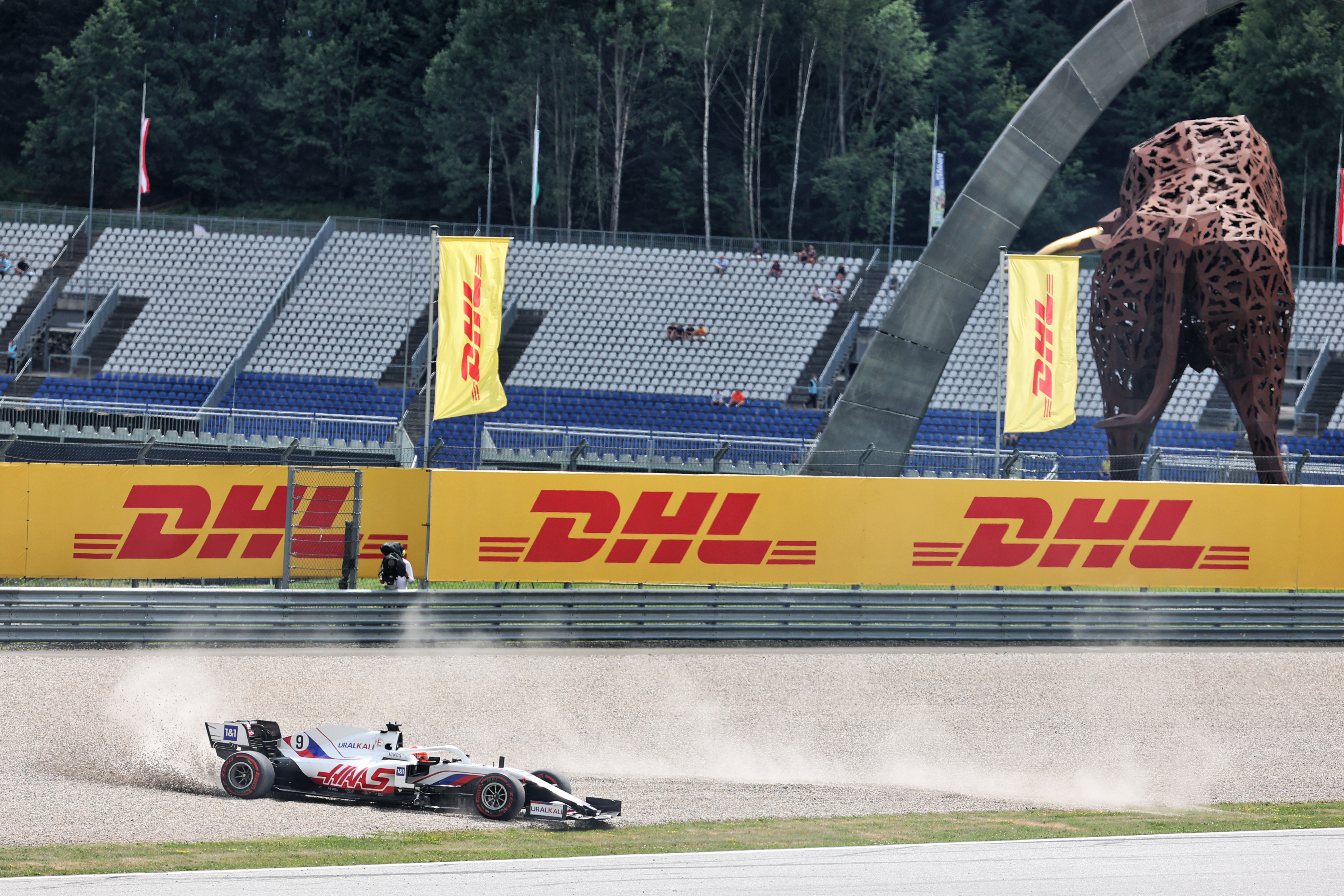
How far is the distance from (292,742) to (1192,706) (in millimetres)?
9257

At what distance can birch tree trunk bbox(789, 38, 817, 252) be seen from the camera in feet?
194

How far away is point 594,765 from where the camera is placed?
38.3ft

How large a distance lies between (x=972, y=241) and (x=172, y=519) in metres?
13.3

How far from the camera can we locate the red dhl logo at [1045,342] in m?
20.0

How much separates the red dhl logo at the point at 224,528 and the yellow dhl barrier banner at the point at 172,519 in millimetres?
12

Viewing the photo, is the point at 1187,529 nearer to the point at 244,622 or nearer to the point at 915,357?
the point at 915,357

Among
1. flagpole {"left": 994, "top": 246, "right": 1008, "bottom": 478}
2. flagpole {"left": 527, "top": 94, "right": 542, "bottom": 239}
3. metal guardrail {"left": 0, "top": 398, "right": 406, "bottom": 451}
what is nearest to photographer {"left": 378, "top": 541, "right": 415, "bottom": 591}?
flagpole {"left": 994, "top": 246, "right": 1008, "bottom": 478}

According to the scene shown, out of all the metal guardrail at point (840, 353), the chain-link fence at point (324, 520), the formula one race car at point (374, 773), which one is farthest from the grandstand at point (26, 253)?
the formula one race car at point (374, 773)

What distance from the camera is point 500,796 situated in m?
9.92

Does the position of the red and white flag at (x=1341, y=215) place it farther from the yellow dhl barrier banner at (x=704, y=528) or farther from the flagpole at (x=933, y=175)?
the yellow dhl barrier banner at (x=704, y=528)

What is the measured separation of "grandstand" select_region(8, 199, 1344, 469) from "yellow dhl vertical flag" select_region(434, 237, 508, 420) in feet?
54.9

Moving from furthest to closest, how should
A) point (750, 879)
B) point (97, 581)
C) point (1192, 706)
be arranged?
point (97, 581) → point (1192, 706) → point (750, 879)

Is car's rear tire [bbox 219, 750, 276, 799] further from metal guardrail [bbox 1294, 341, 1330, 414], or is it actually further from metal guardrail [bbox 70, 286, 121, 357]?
metal guardrail [bbox 1294, 341, 1330, 414]

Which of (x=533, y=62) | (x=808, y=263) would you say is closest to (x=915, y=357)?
(x=808, y=263)
